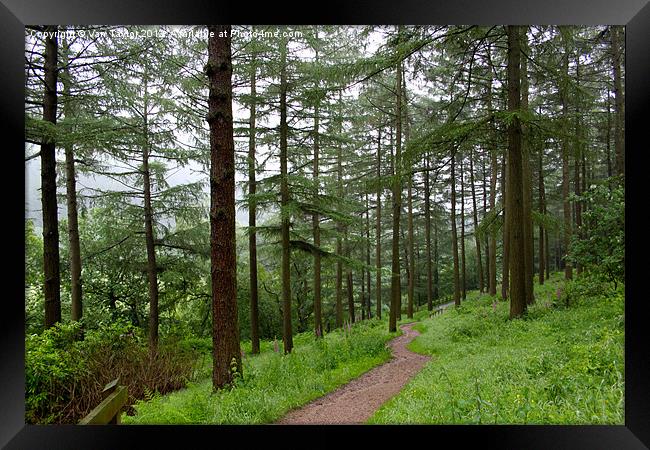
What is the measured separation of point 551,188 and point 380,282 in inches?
165

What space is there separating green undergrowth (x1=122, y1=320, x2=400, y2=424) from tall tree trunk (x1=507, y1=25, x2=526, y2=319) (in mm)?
2064

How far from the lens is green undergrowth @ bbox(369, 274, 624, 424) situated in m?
2.29

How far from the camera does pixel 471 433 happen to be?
231cm

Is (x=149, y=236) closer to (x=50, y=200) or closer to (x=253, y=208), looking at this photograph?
(x=253, y=208)

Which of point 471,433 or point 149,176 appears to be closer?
point 471,433

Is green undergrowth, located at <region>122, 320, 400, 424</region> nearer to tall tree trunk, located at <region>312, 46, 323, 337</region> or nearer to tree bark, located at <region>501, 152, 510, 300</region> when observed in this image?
tall tree trunk, located at <region>312, 46, 323, 337</region>

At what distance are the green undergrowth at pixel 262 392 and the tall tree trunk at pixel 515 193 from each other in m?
2.06

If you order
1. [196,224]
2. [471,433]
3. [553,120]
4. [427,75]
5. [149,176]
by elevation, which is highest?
[427,75]

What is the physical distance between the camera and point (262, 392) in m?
2.97

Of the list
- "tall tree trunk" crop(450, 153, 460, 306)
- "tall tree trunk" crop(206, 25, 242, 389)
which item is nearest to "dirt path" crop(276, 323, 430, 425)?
"tall tree trunk" crop(206, 25, 242, 389)

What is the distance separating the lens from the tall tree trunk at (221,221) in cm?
314
